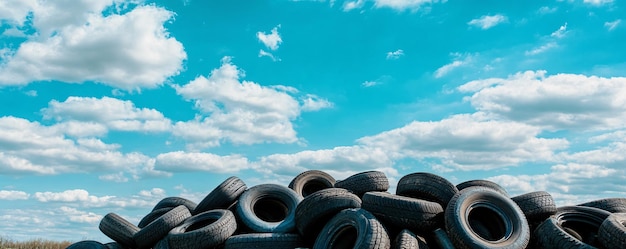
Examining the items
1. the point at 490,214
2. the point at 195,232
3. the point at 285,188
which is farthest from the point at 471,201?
the point at 195,232

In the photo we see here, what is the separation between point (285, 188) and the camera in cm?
1280

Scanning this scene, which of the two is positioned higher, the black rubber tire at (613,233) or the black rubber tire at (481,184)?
the black rubber tire at (481,184)

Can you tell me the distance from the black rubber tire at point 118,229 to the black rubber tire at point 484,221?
22.9 ft

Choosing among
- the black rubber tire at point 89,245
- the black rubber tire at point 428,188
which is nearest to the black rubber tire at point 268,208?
the black rubber tire at point 428,188

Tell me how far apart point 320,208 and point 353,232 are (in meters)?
0.77

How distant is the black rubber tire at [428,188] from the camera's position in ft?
34.9

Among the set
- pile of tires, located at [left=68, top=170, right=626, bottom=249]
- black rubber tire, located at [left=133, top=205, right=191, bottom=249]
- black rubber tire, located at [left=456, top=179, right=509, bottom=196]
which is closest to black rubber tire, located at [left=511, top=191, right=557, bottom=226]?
pile of tires, located at [left=68, top=170, right=626, bottom=249]

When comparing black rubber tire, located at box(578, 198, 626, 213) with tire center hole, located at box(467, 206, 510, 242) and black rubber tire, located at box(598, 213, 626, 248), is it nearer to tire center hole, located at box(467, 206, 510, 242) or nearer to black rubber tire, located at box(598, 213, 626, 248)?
black rubber tire, located at box(598, 213, 626, 248)

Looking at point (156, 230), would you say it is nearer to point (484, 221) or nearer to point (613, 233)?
point (484, 221)

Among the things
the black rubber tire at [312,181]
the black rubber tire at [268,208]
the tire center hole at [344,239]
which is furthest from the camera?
the black rubber tire at [312,181]

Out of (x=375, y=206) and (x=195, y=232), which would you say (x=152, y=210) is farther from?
(x=375, y=206)

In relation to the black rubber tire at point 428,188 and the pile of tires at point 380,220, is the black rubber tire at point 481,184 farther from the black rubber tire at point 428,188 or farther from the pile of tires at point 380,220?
the black rubber tire at point 428,188

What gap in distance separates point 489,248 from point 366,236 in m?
2.09

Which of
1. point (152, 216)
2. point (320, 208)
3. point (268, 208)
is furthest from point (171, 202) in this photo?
point (320, 208)
